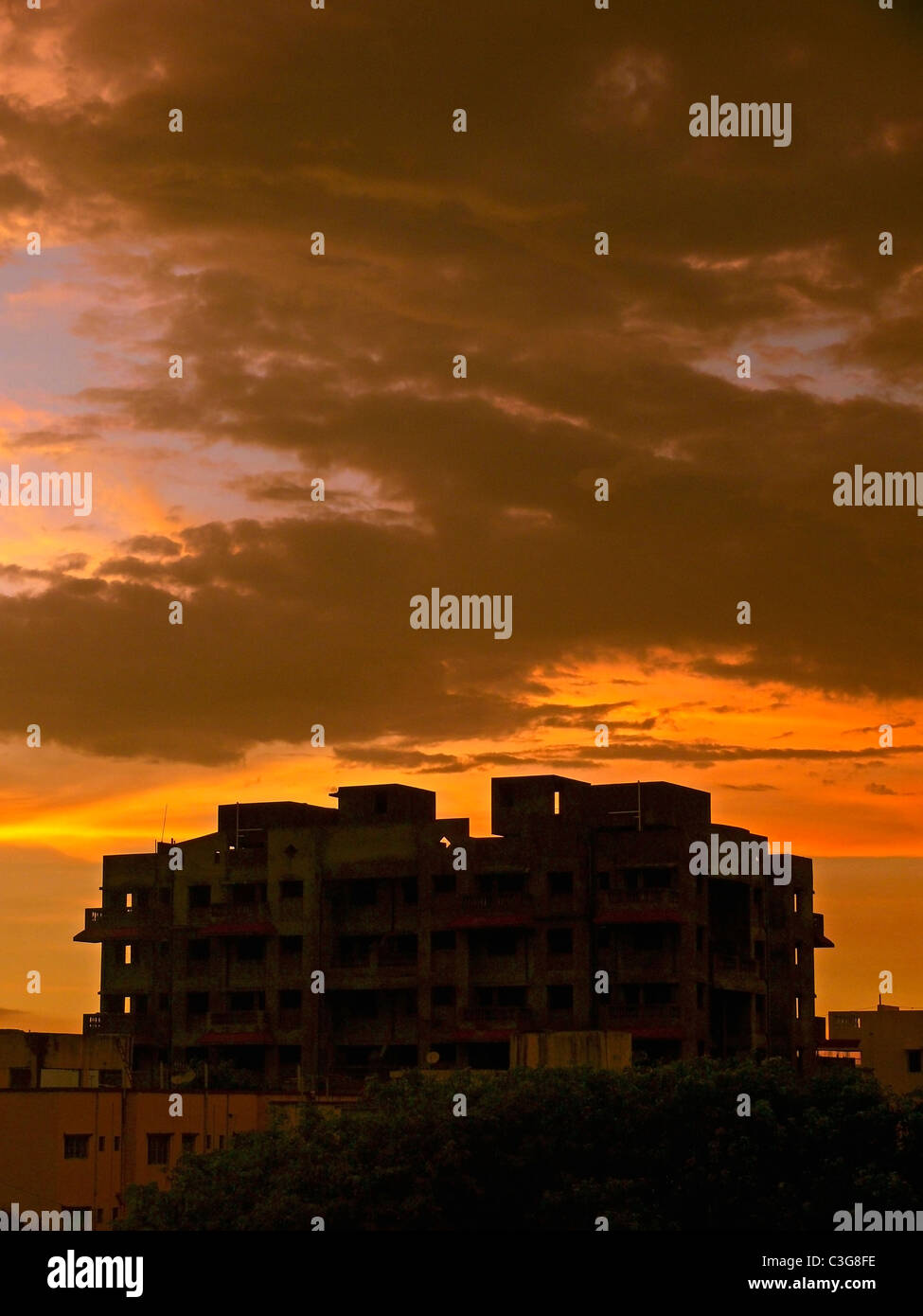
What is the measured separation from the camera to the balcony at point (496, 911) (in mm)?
87188

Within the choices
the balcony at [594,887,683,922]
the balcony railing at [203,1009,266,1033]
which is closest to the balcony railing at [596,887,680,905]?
the balcony at [594,887,683,922]

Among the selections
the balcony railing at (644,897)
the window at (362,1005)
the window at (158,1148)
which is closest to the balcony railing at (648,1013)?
the balcony railing at (644,897)

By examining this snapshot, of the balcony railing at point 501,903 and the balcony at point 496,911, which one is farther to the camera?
the balcony railing at point 501,903

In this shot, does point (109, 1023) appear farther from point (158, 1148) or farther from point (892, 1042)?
point (892, 1042)

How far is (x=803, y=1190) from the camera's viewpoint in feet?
149

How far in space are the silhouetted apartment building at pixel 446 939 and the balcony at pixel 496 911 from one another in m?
0.10

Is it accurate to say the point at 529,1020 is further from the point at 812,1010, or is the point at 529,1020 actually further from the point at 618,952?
the point at 812,1010

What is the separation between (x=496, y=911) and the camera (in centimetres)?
8794

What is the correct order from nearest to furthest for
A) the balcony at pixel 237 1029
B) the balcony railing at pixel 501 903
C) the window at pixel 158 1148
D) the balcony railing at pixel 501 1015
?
the window at pixel 158 1148 → the balcony railing at pixel 501 1015 → the balcony railing at pixel 501 903 → the balcony at pixel 237 1029

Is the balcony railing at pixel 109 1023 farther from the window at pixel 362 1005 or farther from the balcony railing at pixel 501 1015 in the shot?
the balcony railing at pixel 501 1015

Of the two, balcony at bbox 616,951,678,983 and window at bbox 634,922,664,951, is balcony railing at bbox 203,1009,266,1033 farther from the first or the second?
window at bbox 634,922,664,951
